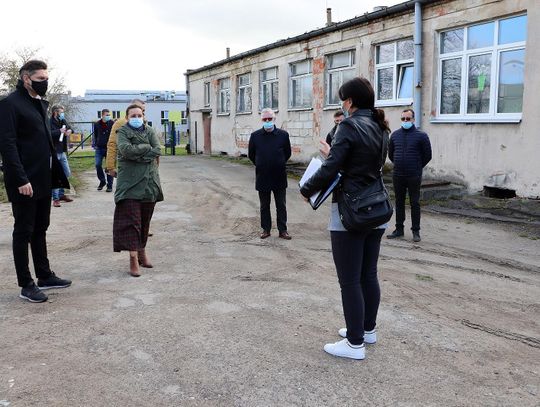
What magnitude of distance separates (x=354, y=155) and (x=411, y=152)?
5085 millimetres

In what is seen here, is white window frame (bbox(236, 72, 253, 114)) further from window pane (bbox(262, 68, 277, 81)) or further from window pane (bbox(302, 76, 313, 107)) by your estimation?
window pane (bbox(302, 76, 313, 107))

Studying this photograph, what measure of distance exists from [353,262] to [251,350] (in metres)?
1.03

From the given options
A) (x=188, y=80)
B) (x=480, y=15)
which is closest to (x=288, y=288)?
(x=480, y=15)

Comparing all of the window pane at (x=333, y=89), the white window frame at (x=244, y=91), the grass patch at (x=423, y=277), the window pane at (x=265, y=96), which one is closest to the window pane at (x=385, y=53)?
the window pane at (x=333, y=89)

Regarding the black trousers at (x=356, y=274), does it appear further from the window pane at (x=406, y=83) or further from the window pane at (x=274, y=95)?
the window pane at (x=274, y=95)

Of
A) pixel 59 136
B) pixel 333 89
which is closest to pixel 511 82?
pixel 333 89

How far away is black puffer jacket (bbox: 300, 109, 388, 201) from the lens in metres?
3.68

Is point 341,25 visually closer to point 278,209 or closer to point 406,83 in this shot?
point 406,83

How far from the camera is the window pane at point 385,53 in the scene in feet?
48.8

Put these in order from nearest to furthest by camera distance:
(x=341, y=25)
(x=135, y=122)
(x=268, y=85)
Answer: (x=135, y=122) → (x=341, y=25) → (x=268, y=85)

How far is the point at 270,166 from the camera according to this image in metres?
8.48

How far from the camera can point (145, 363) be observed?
385 cm

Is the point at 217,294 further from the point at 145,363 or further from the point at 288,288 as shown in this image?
the point at 145,363

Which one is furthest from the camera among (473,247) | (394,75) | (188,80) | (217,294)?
(188,80)
